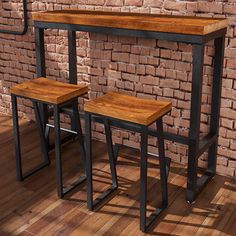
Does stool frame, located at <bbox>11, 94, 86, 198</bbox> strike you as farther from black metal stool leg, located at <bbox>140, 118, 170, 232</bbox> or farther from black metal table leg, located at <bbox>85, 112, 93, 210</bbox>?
black metal stool leg, located at <bbox>140, 118, 170, 232</bbox>

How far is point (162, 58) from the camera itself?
9.74 ft

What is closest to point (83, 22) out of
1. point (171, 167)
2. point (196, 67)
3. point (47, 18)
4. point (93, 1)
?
point (47, 18)

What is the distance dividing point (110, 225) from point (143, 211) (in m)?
0.22

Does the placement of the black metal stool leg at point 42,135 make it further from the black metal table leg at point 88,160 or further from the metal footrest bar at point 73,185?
the black metal table leg at point 88,160

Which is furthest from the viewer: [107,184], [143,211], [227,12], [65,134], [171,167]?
[65,134]

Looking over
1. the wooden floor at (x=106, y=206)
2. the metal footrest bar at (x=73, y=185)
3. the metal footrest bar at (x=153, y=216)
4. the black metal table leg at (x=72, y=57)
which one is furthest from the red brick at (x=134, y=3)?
the metal footrest bar at (x=153, y=216)

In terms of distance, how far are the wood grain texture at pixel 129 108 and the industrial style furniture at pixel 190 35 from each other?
29 cm

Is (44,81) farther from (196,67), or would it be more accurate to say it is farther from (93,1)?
(196,67)

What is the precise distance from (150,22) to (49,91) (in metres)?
0.75

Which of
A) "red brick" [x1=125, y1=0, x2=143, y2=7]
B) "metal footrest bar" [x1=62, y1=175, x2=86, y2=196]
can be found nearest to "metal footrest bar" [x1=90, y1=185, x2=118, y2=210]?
"metal footrest bar" [x1=62, y1=175, x2=86, y2=196]

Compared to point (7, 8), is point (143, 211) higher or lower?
lower

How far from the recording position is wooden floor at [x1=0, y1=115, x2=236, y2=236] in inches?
93.2

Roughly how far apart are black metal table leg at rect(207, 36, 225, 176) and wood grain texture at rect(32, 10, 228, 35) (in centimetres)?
15

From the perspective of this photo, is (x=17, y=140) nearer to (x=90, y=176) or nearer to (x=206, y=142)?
(x=90, y=176)
